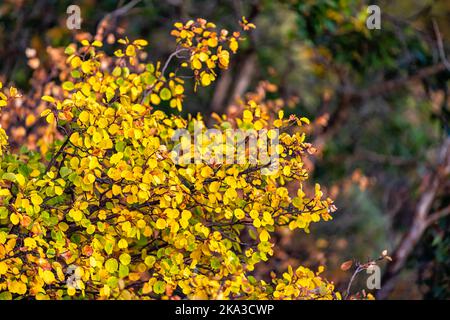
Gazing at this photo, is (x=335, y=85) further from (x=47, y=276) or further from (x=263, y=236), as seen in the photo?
(x=47, y=276)

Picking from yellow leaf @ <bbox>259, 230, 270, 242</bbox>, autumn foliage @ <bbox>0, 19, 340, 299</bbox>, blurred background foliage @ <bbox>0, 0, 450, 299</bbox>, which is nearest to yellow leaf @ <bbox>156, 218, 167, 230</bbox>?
autumn foliage @ <bbox>0, 19, 340, 299</bbox>

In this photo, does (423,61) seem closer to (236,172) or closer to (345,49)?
(345,49)

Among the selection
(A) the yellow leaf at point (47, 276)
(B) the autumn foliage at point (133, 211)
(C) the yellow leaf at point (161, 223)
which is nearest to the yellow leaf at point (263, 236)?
(B) the autumn foliage at point (133, 211)

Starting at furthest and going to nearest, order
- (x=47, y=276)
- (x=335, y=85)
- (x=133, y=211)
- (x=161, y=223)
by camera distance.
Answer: (x=335, y=85)
(x=133, y=211)
(x=161, y=223)
(x=47, y=276)

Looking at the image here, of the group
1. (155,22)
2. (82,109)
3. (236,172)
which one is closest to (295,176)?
(236,172)

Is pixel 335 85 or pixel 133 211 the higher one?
pixel 335 85

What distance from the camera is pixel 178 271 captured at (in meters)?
3.88

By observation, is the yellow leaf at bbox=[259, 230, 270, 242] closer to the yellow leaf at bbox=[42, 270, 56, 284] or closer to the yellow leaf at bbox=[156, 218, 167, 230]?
the yellow leaf at bbox=[156, 218, 167, 230]

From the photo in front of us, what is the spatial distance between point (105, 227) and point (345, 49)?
5353 millimetres

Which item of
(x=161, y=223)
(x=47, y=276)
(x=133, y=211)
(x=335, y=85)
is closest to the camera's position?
(x=47, y=276)

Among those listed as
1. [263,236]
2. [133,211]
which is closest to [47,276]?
[133,211]

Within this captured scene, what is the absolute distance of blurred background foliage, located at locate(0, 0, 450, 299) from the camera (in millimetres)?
7449

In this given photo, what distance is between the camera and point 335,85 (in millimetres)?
11289

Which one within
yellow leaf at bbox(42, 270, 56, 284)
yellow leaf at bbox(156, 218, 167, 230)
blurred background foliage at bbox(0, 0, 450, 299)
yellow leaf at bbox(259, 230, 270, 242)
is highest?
blurred background foliage at bbox(0, 0, 450, 299)
